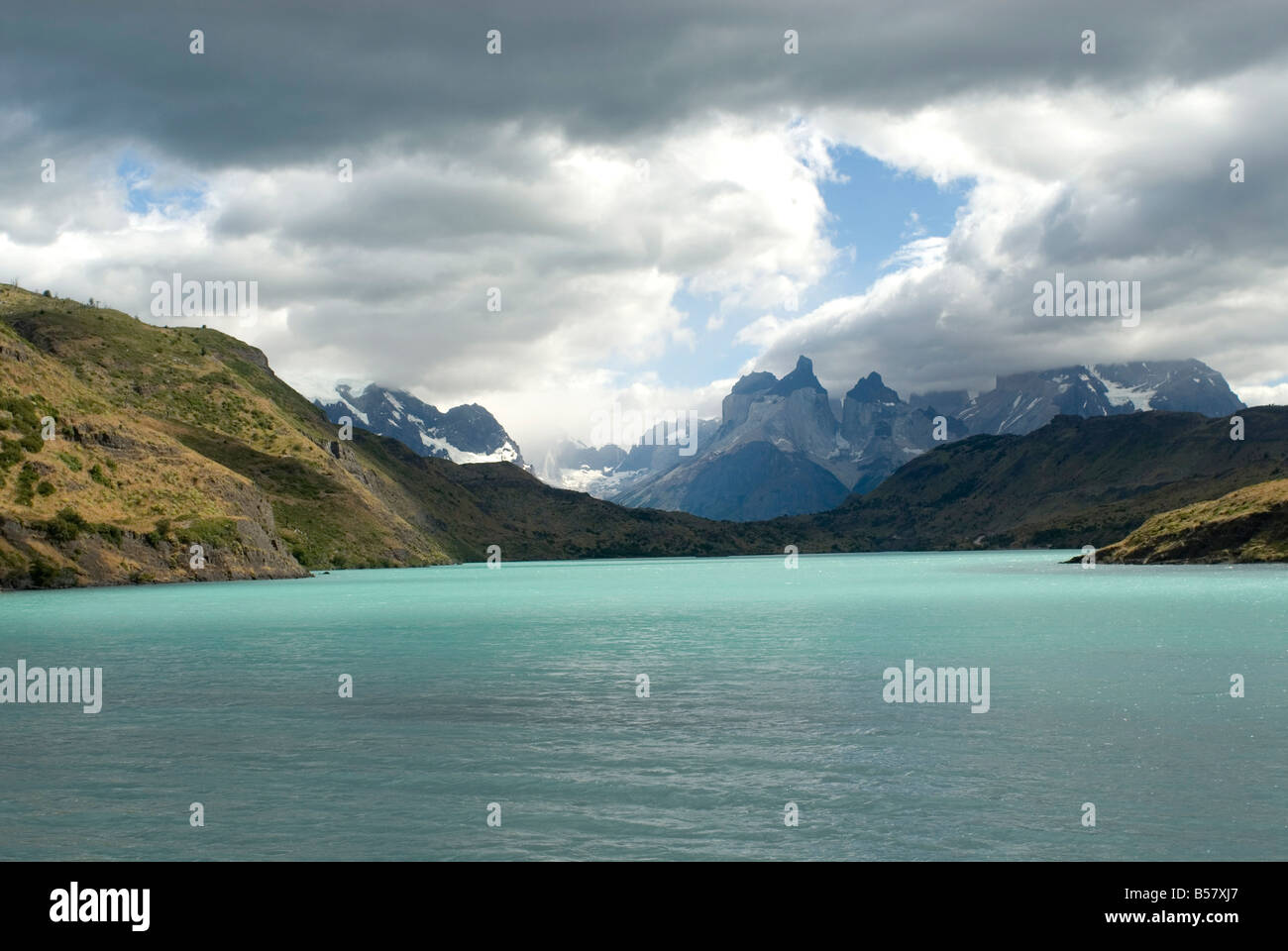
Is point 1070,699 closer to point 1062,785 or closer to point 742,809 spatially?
point 1062,785

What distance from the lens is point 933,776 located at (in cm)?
2912

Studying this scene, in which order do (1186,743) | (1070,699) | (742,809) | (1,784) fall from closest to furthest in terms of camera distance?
(742,809) < (1,784) < (1186,743) < (1070,699)

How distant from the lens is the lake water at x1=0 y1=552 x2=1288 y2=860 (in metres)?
23.5

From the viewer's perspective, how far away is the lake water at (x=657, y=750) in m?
23.5

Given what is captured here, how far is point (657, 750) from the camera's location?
3325cm

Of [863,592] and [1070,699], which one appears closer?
[1070,699]

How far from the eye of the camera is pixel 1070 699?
4234 centimetres

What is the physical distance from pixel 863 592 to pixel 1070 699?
4132 inches
